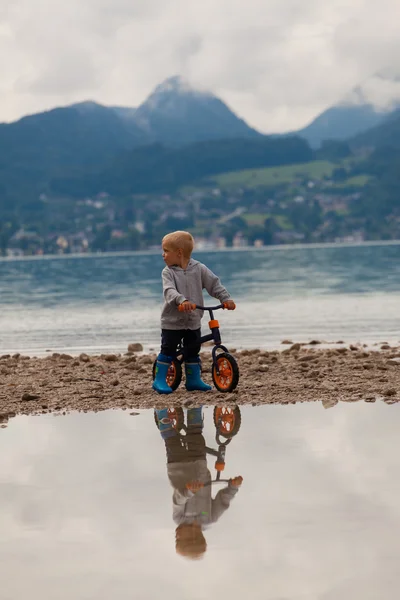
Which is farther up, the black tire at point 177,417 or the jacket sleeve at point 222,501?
the black tire at point 177,417

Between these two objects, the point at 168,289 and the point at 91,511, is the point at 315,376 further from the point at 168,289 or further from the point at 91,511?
the point at 91,511

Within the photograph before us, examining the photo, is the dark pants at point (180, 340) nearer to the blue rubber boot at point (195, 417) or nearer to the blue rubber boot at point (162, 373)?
the blue rubber boot at point (162, 373)

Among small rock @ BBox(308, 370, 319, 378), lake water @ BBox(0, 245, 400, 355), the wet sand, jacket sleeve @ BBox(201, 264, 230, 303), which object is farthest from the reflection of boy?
lake water @ BBox(0, 245, 400, 355)

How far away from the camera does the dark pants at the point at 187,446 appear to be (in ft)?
25.8

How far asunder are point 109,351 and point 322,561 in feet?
54.6

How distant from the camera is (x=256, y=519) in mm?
5773

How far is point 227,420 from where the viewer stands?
31.6 feet

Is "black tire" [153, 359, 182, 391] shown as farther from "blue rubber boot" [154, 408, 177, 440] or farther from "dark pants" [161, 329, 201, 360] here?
"blue rubber boot" [154, 408, 177, 440]

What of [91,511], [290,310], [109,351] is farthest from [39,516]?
[290,310]

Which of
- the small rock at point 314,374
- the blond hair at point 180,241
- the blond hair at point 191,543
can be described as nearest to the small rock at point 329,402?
the small rock at point 314,374

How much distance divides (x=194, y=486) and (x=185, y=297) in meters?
5.19

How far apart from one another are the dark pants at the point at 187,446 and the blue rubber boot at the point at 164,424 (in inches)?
3.5

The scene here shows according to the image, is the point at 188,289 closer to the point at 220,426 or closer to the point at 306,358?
the point at 220,426

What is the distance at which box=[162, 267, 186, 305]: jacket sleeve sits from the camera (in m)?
11.4
